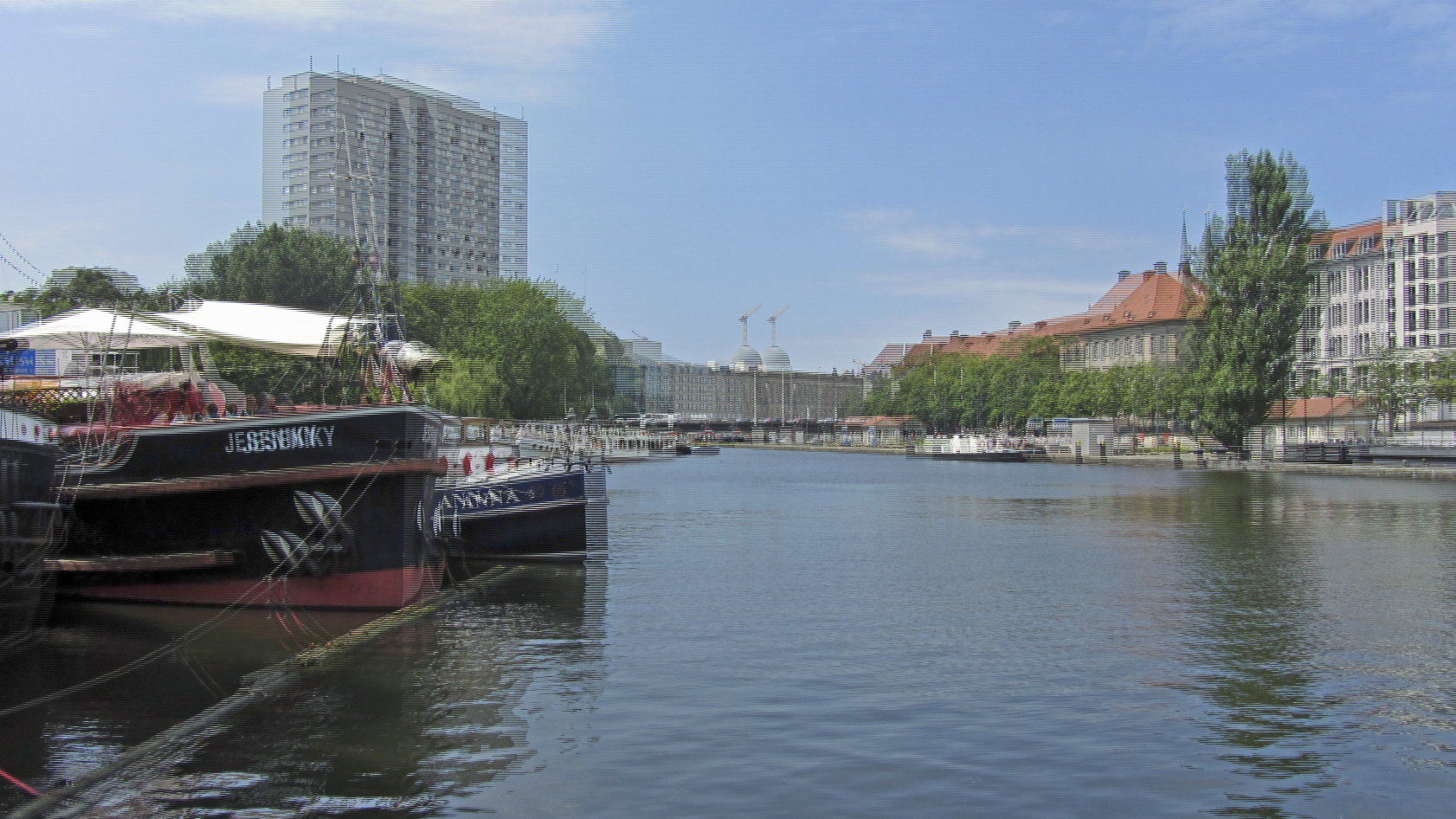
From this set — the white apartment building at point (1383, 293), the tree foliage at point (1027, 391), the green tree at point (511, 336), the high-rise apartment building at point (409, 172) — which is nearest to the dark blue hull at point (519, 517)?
the green tree at point (511, 336)

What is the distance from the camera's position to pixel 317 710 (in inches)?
475

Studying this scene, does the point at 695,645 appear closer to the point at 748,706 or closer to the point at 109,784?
the point at 748,706

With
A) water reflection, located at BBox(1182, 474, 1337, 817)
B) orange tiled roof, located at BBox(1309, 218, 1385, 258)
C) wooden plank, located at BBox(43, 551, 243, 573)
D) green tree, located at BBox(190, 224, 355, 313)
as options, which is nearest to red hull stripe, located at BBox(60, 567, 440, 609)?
wooden plank, located at BBox(43, 551, 243, 573)

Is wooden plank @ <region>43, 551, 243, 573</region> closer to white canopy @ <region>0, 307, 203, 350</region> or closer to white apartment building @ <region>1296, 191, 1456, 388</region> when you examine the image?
white canopy @ <region>0, 307, 203, 350</region>

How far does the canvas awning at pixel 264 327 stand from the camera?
2069 cm

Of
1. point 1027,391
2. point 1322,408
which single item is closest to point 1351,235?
point 1322,408

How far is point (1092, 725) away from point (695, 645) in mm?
5993

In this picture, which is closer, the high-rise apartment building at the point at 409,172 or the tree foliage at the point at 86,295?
the tree foliage at the point at 86,295

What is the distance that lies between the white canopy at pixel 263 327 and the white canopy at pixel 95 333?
1.22ft

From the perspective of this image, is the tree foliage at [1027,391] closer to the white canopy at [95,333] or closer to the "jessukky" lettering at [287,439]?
the white canopy at [95,333]

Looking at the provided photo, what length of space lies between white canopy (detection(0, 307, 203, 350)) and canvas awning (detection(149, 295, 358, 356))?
0.37 m

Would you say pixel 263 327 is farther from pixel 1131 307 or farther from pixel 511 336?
pixel 1131 307

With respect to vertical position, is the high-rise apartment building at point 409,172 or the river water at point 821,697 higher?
the high-rise apartment building at point 409,172

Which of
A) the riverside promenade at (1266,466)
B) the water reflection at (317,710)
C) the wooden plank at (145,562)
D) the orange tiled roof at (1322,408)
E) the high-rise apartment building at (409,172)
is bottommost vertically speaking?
the water reflection at (317,710)
